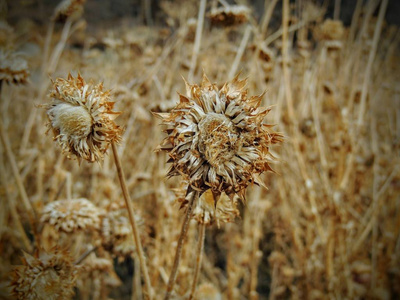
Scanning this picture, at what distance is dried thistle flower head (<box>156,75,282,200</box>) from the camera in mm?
606

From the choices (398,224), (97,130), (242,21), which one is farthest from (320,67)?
(97,130)

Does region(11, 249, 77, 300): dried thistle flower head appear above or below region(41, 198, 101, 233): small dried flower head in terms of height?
below

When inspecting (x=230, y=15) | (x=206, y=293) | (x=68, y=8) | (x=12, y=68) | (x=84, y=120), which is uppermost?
(x=230, y=15)

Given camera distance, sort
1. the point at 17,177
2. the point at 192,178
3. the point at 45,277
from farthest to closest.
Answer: the point at 17,177 < the point at 45,277 < the point at 192,178

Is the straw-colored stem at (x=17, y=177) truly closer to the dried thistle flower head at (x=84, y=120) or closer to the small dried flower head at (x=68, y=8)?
the dried thistle flower head at (x=84, y=120)

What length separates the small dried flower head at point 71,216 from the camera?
0.94 m

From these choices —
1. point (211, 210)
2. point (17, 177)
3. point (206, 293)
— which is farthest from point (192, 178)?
point (206, 293)

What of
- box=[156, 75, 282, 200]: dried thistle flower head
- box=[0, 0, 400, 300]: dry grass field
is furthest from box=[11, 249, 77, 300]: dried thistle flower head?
box=[156, 75, 282, 200]: dried thistle flower head

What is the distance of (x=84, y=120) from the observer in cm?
66

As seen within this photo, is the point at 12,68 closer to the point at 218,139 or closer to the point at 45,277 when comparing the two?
the point at 45,277

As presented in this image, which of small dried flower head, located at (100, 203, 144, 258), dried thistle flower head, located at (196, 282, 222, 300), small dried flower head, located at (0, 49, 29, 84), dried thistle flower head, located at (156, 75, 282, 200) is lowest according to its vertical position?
dried thistle flower head, located at (196, 282, 222, 300)

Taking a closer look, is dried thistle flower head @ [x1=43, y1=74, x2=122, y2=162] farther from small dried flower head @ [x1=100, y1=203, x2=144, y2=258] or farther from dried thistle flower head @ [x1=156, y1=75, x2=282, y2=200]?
small dried flower head @ [x1=100, y1=203, x2=144, y2=258]

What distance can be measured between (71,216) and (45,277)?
0.74 feet

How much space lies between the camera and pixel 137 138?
2424 mm
